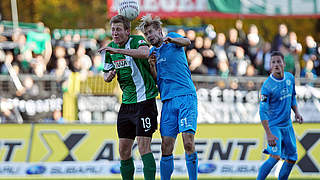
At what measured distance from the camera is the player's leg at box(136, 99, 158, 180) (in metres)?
8.09

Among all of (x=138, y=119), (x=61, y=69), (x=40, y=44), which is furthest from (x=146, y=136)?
(x=40, y=44)

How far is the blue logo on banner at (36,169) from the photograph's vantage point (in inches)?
496

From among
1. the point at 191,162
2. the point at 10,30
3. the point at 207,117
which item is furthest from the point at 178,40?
the point at 10,30

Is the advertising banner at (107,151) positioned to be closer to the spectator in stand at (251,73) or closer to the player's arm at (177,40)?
the spectator in stand at (251,73)

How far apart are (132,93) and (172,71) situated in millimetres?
673

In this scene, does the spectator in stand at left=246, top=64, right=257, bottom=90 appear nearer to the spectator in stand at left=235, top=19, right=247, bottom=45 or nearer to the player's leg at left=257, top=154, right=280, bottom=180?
the spectator in stand at left=235, top=19, right=247, bottom=45

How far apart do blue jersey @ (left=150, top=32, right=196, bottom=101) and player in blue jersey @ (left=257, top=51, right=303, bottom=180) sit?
198cm

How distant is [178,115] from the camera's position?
837 cm

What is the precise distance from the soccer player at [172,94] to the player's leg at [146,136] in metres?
0.24

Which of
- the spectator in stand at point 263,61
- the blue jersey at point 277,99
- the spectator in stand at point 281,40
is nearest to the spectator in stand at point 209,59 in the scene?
the spectator in stand at point 263,61

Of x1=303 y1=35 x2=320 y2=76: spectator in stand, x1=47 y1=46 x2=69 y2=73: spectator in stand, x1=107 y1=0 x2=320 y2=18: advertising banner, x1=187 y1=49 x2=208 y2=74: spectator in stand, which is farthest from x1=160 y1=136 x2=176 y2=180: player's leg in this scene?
x1=303 y1=35 x2=320 y2=76: spectator in stand

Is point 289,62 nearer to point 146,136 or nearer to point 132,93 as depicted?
point 132,93

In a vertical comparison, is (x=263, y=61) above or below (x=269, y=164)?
above

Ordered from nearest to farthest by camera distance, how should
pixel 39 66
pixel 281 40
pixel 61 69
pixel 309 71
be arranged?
pixel 39 66, pixel 61 69, pixel 309 71, pixel 281 40
